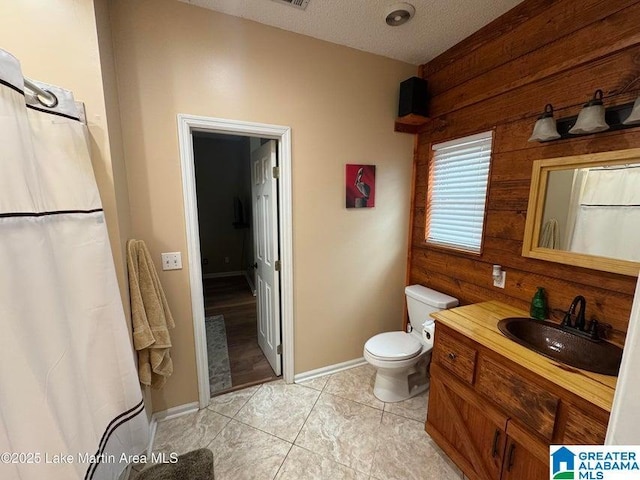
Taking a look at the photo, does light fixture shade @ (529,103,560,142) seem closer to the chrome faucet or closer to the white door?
the chrome faucet

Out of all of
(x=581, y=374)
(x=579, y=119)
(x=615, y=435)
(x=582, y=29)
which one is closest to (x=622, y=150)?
(x=579, y=119)

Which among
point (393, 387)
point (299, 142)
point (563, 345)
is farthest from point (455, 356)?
point (299, 142)

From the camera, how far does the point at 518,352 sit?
1.15 meters

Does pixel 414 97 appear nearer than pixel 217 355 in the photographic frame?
Yes

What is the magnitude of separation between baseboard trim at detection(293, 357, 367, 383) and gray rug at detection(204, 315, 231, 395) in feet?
1.97

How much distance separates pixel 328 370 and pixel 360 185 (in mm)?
1664

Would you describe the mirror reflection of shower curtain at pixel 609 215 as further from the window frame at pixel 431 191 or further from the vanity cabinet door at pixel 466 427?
the vanity cabinet door at pixel 466 427

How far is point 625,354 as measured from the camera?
0.66 meters

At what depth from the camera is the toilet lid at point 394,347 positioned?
1.86 meters

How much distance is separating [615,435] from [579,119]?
1326 millimetres

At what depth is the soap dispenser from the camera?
148 centimetres

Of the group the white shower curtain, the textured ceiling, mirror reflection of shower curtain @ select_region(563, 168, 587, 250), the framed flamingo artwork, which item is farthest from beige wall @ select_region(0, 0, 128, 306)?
mirror reflection of shower curtain @ select_region(563, 168, 587, 250)

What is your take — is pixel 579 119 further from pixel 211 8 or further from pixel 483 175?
pixel 211 8

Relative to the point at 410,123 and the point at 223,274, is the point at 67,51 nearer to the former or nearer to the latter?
the point at 410,123
